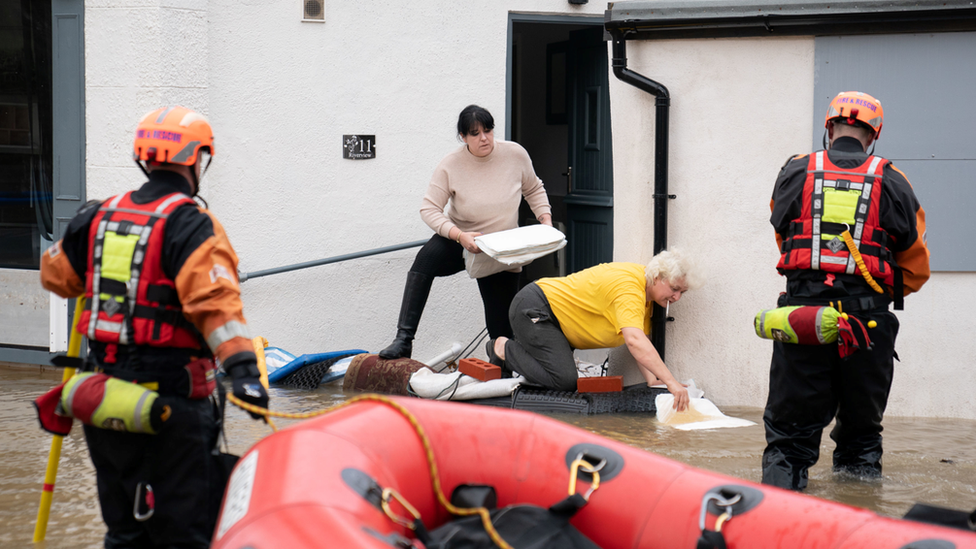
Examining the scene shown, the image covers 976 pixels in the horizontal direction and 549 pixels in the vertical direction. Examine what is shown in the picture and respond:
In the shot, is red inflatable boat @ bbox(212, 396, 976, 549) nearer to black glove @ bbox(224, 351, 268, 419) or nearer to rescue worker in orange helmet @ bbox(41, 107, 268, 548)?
black glove @ bbox(224, 351, 268, 419)

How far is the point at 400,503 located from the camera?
226 cm

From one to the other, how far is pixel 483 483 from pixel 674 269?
2.81 m

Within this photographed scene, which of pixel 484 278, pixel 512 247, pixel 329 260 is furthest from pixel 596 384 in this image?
pixel 329 260

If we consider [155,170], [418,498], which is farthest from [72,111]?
[418,498]

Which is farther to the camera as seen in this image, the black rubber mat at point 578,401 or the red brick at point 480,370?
the red brick at point 480,370

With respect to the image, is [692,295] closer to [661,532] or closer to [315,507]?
[661,532]

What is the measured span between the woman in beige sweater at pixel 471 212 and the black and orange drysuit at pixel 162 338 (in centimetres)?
311

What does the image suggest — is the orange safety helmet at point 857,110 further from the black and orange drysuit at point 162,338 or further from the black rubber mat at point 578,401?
the black and orange drysuit at point 162,338

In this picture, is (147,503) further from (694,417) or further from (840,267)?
(694,417)

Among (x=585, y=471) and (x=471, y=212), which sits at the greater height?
(x=471, y=212)

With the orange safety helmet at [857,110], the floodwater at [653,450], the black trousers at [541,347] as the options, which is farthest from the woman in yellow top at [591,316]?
the orange safety helmet at [857,110]

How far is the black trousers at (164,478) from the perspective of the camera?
2.68 m

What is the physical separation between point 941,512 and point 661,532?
70cm

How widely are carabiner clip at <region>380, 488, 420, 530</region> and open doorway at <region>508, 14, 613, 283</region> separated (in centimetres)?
468
